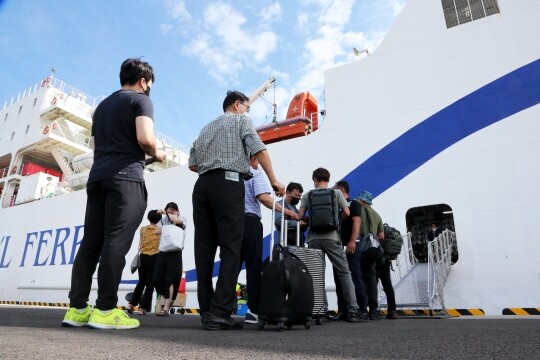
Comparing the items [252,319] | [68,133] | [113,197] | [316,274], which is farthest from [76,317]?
[68,133]

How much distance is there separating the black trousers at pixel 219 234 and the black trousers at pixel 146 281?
218 cm

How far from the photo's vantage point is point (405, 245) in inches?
214

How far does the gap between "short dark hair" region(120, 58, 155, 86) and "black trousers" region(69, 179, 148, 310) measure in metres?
0.68

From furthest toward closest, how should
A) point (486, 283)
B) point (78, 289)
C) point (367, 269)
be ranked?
1. point (486, 283)
2. point (367, 269)
3. point (78, 289)

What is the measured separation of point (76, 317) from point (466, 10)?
6.65 meters

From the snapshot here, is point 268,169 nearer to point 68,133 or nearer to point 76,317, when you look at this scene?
point 76,317

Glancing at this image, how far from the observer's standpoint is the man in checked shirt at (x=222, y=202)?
227cm

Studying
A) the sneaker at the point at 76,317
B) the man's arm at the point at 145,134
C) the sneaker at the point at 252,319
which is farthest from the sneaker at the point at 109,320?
the sneaker at the point at 252,319

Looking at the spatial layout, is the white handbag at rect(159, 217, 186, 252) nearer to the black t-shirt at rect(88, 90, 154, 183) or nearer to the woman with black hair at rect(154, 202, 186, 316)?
the woman with black hair at rect(154, 202, 186, 316)

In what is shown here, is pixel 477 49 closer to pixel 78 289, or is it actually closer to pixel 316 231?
pixel 316 231

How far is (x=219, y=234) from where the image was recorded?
2357 millimetres

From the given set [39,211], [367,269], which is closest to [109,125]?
[367,269]

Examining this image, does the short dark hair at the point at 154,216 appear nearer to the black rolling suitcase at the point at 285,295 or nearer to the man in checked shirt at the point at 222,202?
the man in checked shirt at the point at 222,202

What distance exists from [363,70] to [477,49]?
1686mm
